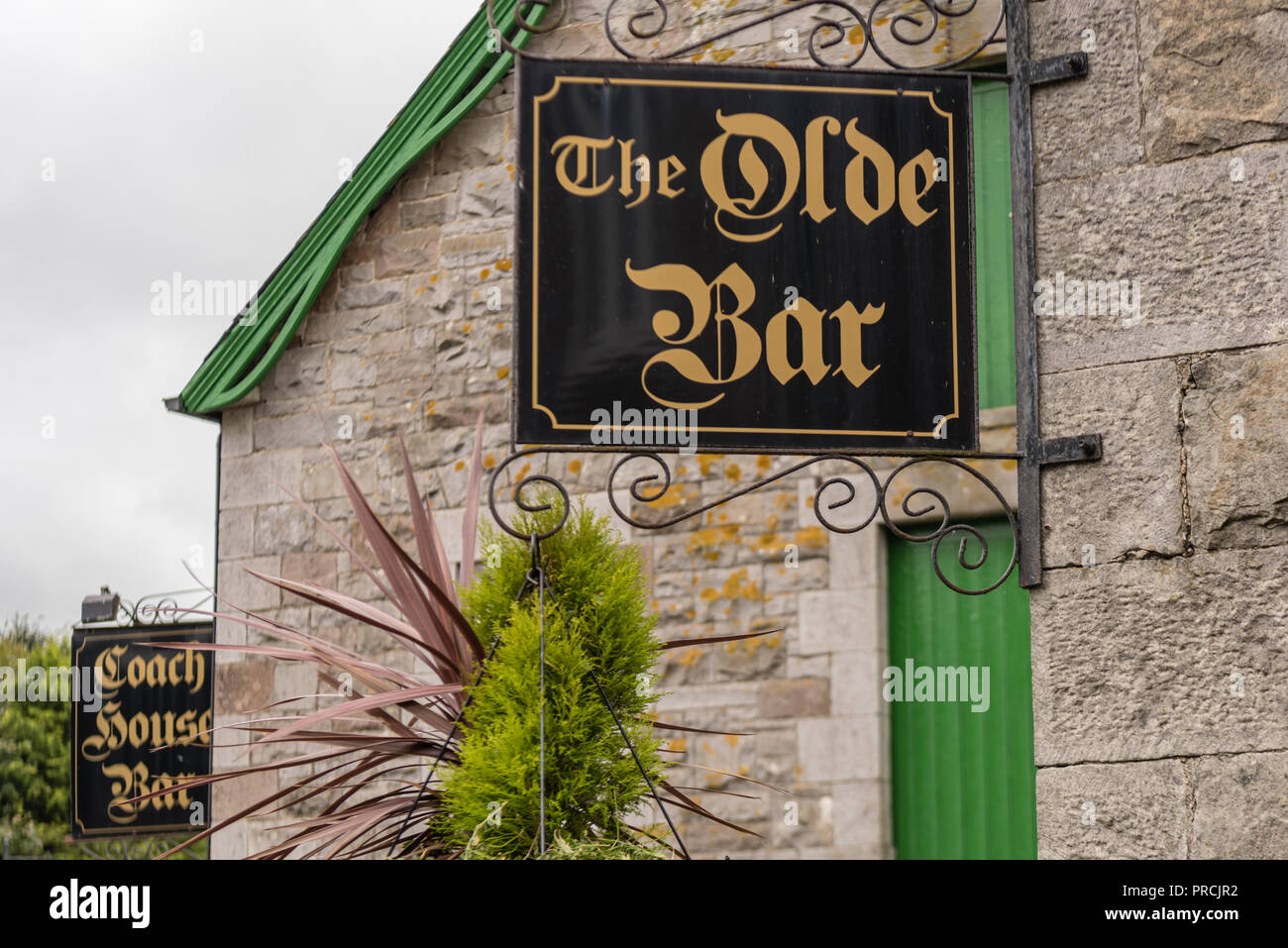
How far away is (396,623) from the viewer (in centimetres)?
390

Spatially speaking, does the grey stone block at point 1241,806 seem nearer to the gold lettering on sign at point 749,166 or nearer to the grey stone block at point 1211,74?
the grey stone block at point 1211,74

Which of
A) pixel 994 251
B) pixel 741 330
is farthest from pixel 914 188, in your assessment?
pixel 994 251

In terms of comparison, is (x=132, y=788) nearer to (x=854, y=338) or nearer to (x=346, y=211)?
(x=346, y=211)

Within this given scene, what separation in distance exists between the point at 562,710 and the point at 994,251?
424 cm

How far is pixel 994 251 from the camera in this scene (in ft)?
22.4

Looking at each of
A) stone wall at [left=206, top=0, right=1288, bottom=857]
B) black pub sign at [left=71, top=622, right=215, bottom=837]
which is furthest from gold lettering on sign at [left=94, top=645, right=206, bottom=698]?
stone wall at [left=206, top=0, right=1288, bottom=857]

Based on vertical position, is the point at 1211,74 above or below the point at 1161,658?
above

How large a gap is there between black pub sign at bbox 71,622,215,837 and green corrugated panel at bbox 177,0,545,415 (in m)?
1.78

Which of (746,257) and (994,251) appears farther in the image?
(994,251)
